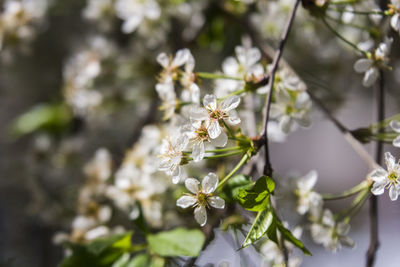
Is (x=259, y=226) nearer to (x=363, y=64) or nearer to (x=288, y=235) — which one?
(x=288, y=235)

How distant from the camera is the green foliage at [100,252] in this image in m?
0.56

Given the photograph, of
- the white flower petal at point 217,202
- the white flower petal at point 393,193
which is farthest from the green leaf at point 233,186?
the white flower petal at point 393,193

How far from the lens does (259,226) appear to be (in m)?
0.43

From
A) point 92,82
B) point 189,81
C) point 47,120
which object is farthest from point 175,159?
point 47,120

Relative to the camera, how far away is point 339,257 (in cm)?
69

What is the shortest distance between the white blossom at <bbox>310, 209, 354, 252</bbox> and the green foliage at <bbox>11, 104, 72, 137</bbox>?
668mm

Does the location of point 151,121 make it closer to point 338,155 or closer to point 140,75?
point 140,75

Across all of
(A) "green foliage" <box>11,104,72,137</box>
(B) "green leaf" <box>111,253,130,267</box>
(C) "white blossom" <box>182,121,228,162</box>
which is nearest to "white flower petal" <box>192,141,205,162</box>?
(C) "white blossom" <box>182,121,228,162</box>

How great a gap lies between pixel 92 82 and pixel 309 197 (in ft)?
1.76

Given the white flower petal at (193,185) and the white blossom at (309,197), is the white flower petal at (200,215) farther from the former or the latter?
the white blossom at (309,197)

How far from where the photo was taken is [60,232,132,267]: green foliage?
0.56 m

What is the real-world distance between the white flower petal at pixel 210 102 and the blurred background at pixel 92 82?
0.90ft

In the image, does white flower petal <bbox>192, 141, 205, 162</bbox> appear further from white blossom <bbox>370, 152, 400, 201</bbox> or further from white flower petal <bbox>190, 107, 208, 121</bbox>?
white blossom <bbox>370, 152, 400, 201</bbox>

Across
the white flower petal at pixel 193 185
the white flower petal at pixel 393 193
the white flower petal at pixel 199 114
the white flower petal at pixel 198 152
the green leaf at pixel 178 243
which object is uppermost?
the white flower petal at pixel 199 114
